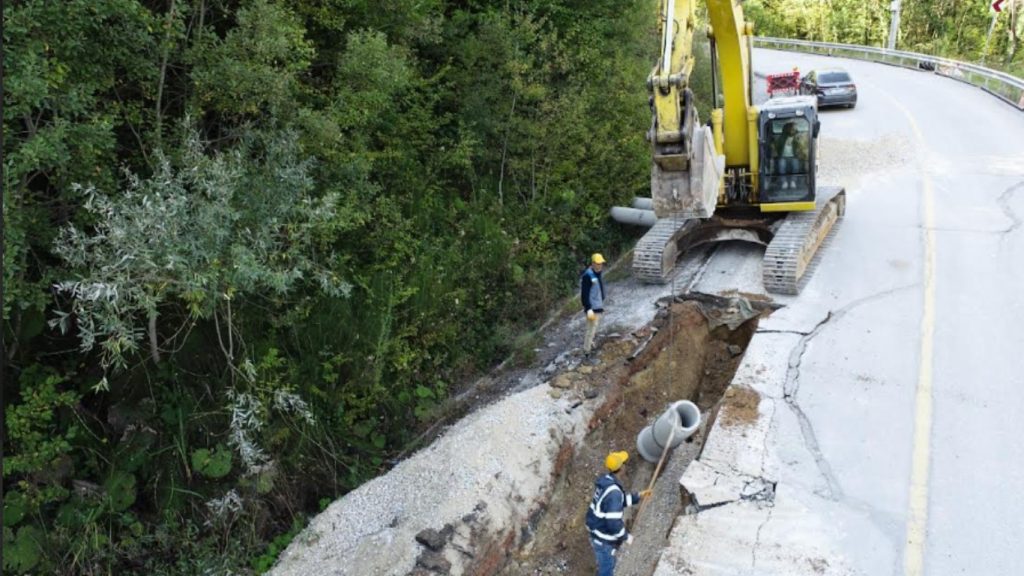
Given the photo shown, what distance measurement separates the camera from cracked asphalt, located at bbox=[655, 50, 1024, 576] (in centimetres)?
693

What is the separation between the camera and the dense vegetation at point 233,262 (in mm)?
6684

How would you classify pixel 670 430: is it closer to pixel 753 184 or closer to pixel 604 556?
pixel 604 556

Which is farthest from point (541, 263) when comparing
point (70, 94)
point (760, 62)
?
point (760, 62)

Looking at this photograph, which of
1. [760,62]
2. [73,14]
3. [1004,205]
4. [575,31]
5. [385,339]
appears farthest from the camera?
[760,62]

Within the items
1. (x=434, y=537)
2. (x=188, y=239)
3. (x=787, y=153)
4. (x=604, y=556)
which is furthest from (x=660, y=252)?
(x=188, y=239)

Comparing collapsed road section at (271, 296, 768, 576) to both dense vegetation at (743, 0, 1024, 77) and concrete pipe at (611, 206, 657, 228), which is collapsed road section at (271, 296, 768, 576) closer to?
concrete pipe at (611, 206, 657, 228)

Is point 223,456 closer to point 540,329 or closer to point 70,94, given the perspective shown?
point 70,94

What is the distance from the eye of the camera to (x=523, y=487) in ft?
28.3

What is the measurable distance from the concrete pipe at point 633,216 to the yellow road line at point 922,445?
5.16 m

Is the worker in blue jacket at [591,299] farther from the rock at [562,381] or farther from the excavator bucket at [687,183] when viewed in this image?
the excavator bucket at [687,183]

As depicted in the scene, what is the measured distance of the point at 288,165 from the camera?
8.19 m

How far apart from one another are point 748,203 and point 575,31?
5481 millimetres

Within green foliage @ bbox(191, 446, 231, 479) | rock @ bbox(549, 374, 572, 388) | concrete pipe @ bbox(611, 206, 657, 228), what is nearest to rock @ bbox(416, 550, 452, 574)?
green foliage @ bbox(191, 446, 231, 479)

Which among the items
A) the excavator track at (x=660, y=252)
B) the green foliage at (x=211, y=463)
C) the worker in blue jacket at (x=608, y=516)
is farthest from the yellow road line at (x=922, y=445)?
the green foliage at (x=211, y=463)
